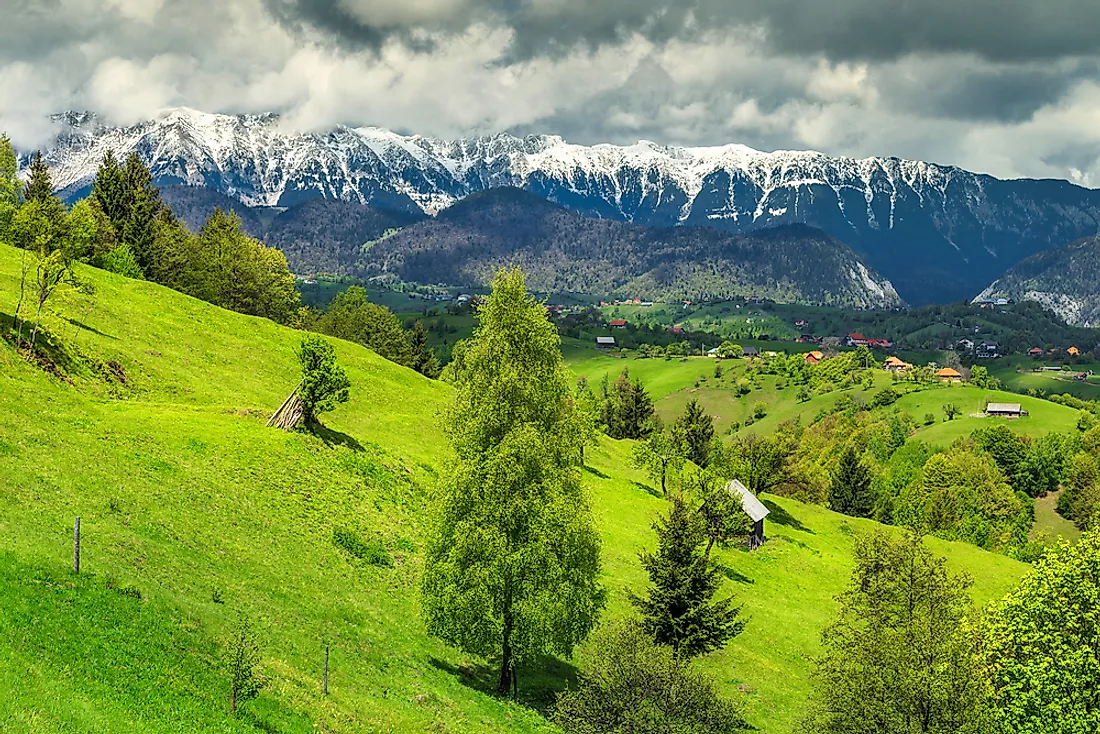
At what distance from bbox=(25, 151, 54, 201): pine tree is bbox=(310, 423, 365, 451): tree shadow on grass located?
2543 inches

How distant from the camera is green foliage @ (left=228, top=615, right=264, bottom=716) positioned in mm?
23438

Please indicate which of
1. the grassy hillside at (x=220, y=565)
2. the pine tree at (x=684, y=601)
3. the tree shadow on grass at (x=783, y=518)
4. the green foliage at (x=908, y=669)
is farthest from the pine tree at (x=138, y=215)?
the green foliage at (x=908, y=669)

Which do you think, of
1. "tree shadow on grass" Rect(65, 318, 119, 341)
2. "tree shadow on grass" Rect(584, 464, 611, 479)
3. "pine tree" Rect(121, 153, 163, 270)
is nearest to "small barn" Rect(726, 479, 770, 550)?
"tree shadow on grass" Rect(584, 464, 611, 479)

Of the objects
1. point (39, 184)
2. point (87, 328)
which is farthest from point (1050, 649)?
point (39, 184)

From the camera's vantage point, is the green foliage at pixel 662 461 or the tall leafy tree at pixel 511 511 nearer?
the tall leafy tree at pixel 511 511

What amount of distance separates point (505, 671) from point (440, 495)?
8806 millimetres

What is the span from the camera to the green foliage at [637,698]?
30453 millimetres

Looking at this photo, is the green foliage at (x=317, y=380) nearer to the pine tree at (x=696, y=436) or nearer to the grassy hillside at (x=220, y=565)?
the grassy hillside at (x=220, y=565)

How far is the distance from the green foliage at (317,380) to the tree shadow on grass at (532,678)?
2486cm

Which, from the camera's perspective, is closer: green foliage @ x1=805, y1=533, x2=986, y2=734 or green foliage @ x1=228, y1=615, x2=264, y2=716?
green foliage @ x1=228, y1=615, x2=264, y2=716

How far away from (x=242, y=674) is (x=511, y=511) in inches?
541

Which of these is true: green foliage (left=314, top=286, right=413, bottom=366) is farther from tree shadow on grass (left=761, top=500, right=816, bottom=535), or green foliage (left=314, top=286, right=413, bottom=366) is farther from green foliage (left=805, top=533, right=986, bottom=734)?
green foliage (left=805, top=533, right=986, bottom=734)

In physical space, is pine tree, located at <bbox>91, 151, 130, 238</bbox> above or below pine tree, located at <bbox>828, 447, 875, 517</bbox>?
above

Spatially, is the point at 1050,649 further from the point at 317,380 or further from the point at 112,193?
the point at 112,193
